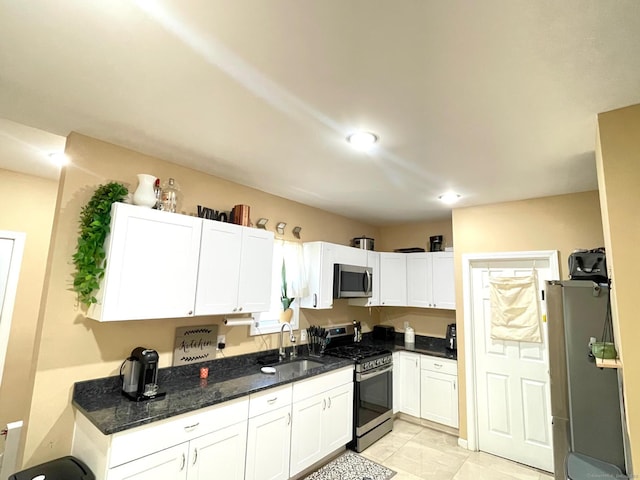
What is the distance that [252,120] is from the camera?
6.24ft

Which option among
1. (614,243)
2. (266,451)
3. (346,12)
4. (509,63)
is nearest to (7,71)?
(346,12)

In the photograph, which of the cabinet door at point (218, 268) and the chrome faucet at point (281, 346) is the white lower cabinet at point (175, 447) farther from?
the chrome faucet at point (281, 346)

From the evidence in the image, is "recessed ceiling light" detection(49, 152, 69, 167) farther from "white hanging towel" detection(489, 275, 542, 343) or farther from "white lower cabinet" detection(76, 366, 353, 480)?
"white hanging towel" detection(489, 275, 542, 343)

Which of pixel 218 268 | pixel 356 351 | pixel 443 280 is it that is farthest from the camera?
pixel 443 280

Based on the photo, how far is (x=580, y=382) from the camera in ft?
6.84

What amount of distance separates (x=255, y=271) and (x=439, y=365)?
2619 mm

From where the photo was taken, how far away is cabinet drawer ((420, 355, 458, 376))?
12.2 ft

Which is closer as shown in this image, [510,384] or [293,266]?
[510,384]

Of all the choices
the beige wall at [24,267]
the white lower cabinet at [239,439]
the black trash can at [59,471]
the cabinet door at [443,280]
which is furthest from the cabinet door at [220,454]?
the cabinet door at [443,280]

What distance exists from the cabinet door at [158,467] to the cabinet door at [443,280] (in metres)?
3.32

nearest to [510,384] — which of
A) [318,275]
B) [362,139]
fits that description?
[318,275]

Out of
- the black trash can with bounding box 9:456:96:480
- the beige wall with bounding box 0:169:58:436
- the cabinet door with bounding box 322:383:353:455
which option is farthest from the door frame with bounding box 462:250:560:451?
the beige wall with bounding box 0:169:58:436

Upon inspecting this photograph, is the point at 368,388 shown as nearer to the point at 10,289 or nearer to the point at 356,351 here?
the point at 356,351

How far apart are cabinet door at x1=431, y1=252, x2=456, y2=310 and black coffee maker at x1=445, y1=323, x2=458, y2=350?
340mm
